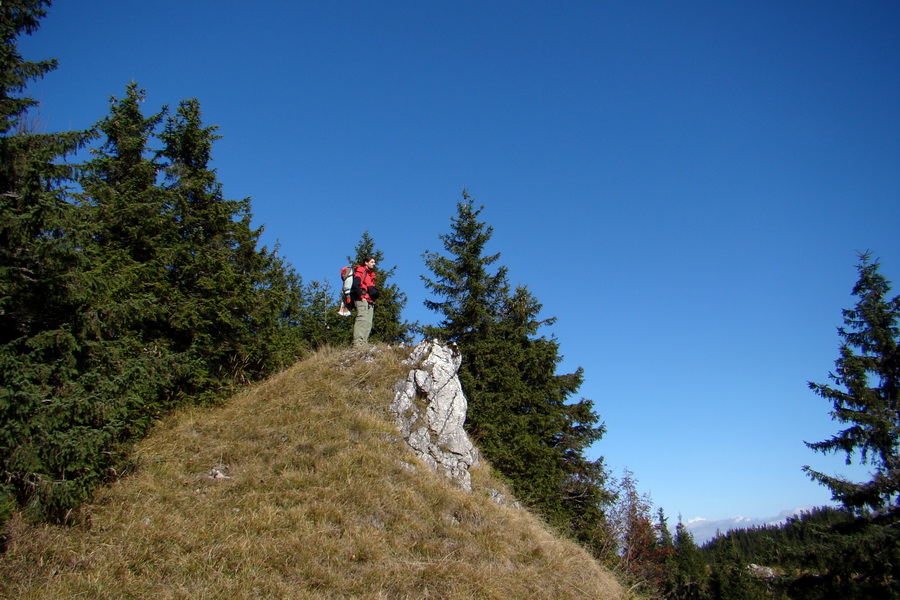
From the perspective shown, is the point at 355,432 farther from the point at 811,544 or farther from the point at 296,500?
the point at 811,544

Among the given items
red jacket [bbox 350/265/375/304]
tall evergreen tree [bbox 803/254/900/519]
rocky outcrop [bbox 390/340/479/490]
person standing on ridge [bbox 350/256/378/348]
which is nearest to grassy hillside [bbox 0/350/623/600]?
rocky outcrop [bbox 390/340/479/490]

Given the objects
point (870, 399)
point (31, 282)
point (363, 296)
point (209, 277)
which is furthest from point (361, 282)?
point (870, 399)

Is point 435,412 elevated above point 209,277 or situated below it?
below

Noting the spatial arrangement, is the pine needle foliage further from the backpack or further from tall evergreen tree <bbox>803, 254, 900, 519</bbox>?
tall evergreen tree <bbox>803, 254, 900, 519</bbox>

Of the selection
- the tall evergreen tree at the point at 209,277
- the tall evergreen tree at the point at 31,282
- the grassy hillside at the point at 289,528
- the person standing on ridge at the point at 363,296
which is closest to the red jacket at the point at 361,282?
the person standing on ridge at the point at 363,296

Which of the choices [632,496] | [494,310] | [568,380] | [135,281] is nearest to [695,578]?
[632,496]

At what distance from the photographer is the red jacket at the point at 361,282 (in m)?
13.9

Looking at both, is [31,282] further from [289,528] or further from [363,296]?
[363,296]

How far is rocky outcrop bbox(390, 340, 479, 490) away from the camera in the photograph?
1123 centimetres

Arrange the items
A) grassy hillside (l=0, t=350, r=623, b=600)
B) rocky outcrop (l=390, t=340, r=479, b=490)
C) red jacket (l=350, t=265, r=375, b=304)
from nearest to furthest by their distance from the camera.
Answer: grassy hillside (l=0, t=350, r=623, b=600) → rocky outcrop (l=390, t=340, r=479, b=490) → red jacket (l=350, t=265, r=375, b=304)

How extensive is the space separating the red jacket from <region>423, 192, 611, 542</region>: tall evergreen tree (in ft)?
16.6

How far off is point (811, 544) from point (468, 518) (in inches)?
753

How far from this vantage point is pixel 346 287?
13953 mm

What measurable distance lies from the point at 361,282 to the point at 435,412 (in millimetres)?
4370
